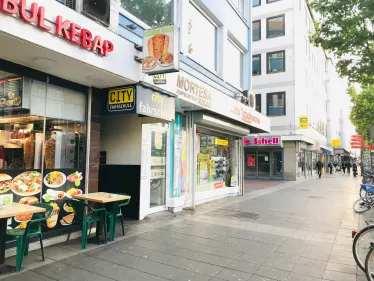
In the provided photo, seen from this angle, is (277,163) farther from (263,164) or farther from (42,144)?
(42,144)

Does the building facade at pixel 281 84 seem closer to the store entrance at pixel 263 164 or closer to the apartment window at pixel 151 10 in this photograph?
the store entrance at pixel 263 164

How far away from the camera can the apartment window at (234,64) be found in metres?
12.1

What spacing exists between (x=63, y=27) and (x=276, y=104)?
2133 centimetres

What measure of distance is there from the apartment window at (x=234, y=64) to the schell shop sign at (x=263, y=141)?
9842mm

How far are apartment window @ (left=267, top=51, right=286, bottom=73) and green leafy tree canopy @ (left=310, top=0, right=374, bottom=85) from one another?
1086cm

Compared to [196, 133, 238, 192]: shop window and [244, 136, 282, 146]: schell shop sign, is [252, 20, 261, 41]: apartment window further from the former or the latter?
[196, 133, 238, 192]: shop window

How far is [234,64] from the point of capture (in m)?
12.9

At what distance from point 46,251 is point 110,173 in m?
3.08

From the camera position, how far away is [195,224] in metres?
7.37

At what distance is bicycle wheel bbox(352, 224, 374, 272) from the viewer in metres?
4.26

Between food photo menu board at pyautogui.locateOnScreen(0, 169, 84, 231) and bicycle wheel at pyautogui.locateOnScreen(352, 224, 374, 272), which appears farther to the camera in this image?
food photo menu board at pyautogui.locateOnScreen(0, 169, 84, 231)

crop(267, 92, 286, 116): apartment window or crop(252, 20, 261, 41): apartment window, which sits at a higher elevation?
crop(252, 20, 261, 41): apartment window

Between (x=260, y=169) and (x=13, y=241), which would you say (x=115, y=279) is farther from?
(x=260, y=169)

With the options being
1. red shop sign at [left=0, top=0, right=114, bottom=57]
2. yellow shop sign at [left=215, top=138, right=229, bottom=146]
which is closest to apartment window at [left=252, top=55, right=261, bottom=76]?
yellow shop sign at [left=215, top=138, right=229, bottom=146]
